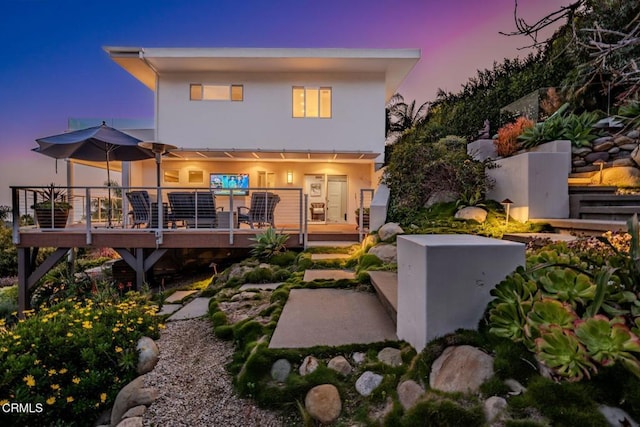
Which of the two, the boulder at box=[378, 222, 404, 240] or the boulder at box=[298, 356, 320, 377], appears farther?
the boulder at box=[378, 222, 404, 240]

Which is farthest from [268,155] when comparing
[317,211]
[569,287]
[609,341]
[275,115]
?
[609,341]

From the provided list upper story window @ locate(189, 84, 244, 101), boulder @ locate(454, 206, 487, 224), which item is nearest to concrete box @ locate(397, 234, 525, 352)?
boulder @ locate(454, 206, 487, 224)

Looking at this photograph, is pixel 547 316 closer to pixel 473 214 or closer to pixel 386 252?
pixel 386 252

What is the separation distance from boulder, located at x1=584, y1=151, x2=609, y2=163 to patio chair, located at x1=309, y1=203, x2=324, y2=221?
7611 millimetres

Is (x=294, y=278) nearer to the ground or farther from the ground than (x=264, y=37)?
nearer to the ground

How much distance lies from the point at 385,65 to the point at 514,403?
10.7 m

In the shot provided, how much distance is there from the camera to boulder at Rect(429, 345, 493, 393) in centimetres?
197

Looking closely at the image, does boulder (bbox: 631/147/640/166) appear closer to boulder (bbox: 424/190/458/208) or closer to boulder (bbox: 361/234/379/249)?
boulder (bbox: 424/190/458/208)

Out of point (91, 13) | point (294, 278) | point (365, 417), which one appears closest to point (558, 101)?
point (294, 278)

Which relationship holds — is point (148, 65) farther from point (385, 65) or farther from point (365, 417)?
point (365, 417)

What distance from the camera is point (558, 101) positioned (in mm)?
10031

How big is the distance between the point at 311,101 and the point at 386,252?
24.5 ft

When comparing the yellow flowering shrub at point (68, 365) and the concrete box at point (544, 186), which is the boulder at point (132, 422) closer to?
the yellow flowering shrub at point (68, 365)

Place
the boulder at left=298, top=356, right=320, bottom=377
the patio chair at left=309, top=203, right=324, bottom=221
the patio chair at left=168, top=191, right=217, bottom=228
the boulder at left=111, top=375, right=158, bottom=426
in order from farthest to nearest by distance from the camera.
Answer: the patio chair at left=309, top=203, right=324, bottom=221
the patio chair at left=168, top=191, right=217, bottom=228
the boulder at left=111, top=375, right=158, bottom=426
the boulder at left=298, top=356, right=320, bottom=377
